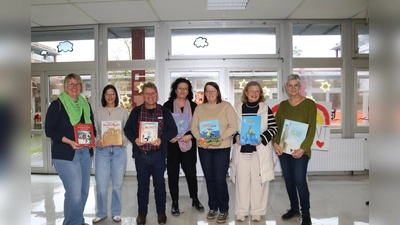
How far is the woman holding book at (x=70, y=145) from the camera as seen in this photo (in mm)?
2494

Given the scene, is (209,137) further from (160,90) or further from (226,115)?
(160,90)

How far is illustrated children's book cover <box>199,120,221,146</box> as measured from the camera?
9.68 feet

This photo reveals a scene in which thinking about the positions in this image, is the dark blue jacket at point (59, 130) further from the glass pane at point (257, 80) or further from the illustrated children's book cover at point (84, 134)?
the glass pane at point (257, 80)

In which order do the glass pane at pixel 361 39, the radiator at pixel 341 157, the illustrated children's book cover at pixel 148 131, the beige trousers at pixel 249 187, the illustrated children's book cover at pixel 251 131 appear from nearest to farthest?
1. the illustrated children's book cover at pixel 148 131
2. the illustrated children's book cover at pixel 251 131
3. the beige trousers at pixel 249 187
4. the radiator at pixel 341 157
5. the glass pane at pixel 361 39

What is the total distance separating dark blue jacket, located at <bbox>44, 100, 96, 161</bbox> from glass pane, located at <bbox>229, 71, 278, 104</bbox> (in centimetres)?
349

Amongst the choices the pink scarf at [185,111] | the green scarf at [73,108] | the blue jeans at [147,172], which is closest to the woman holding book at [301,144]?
the pink scarf at [185,111]

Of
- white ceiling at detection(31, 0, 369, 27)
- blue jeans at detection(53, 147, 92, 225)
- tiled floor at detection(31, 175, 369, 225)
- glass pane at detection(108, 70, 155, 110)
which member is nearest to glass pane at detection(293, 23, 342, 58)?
white ceiling at detection(31, 0, 369, 27)

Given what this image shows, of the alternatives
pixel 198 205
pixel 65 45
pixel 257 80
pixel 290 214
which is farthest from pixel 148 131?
pixel 65 45

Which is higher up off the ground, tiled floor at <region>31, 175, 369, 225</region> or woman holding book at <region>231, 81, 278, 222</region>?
woman holding book at <region>231, 81, 278, 222</region>

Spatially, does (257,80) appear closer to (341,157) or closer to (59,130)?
(341,157)

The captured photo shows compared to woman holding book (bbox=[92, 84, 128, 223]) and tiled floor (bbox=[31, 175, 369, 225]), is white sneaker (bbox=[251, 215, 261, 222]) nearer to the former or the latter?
tiled floor (bbox=[31, 175, 369, 225])

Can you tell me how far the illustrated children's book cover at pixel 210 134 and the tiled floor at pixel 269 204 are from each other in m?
0.92

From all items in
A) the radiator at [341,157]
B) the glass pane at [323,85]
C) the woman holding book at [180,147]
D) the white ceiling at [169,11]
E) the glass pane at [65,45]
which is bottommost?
the radiator at [341,157]

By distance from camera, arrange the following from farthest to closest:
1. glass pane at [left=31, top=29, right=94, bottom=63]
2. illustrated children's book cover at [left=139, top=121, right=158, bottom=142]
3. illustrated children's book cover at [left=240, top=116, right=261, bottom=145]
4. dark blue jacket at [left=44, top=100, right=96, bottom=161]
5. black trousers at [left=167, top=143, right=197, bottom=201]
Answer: glass pane at [left=31, top=29, right=94, bottom=63]
black trousers at [left=167, top=143, right=197, bottom=201]
illustrated children's book cover at [left=240, top=116, right=261, bottom=145]
illustrated children's book cover at [left=139, top=121, right=158, bottom=142]
dark blue jacket at [left=44, top=100, right=96, bottom=161]
